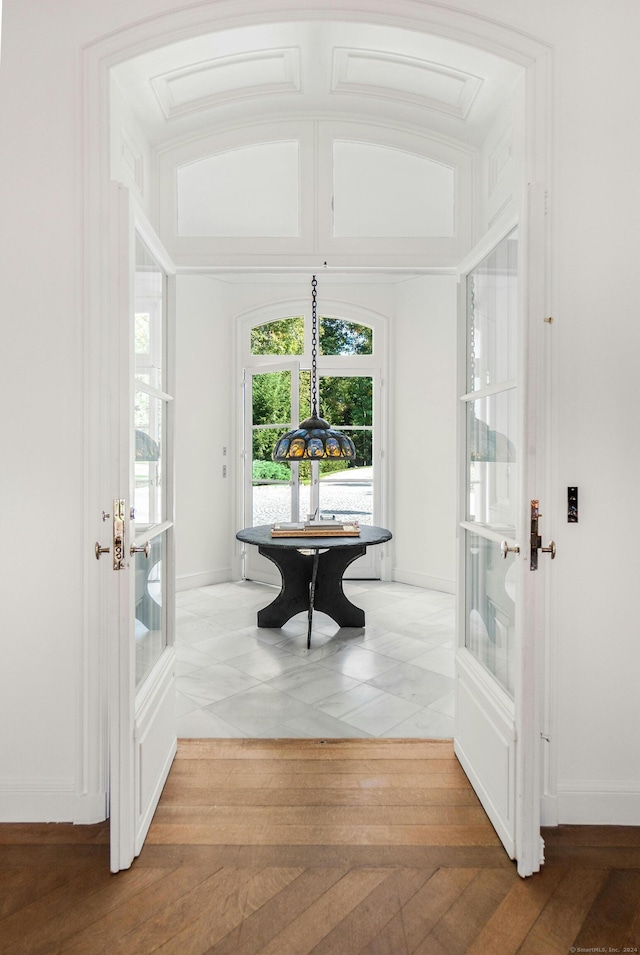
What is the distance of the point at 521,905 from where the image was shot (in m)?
1.74

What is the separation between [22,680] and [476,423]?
78.4 inches

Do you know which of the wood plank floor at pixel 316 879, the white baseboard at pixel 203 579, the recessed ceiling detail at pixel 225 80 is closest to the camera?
the wood plank floor at pixel 316 879

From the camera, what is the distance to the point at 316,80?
2.39 m

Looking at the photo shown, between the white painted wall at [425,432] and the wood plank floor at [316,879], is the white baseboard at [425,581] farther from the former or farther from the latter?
the wood plank floor at [316,879]

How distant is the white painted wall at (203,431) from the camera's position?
223 inches

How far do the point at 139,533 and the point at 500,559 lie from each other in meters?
1.33

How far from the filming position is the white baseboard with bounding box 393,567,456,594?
18.3 feet

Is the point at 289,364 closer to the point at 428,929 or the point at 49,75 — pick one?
the point at 49,75

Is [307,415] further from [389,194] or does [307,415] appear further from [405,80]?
[405,80]

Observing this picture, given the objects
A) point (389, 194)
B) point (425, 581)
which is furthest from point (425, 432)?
point (389, 194)

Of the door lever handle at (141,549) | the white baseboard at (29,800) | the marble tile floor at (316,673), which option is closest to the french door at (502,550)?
the marble tile floor at (316,673)

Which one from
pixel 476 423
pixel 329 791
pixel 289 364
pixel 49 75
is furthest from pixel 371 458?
pixel 49 75

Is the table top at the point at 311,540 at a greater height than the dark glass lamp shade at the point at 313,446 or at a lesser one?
lesser

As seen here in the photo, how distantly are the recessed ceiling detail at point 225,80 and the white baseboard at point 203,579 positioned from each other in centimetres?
410
